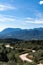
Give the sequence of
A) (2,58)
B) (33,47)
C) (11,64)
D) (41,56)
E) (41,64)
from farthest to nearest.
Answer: (33,47)
(41,56)
(2,58)
(41,64)
(11,64)

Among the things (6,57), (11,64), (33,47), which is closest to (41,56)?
(6,57)

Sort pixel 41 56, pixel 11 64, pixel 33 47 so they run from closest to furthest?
1. pixel 11 64
2. pixel 41 56
3. pixel 33 47

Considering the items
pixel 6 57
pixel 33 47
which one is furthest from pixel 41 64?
pixel 33 47

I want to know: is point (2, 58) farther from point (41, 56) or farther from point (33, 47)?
point (33, 47)

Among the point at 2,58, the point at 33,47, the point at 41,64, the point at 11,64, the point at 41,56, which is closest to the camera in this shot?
the point at 11,64

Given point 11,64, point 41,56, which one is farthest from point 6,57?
point 11,64

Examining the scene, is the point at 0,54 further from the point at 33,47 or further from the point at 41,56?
the point at 33,47

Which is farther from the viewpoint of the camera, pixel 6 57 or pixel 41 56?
pixel 41 56
